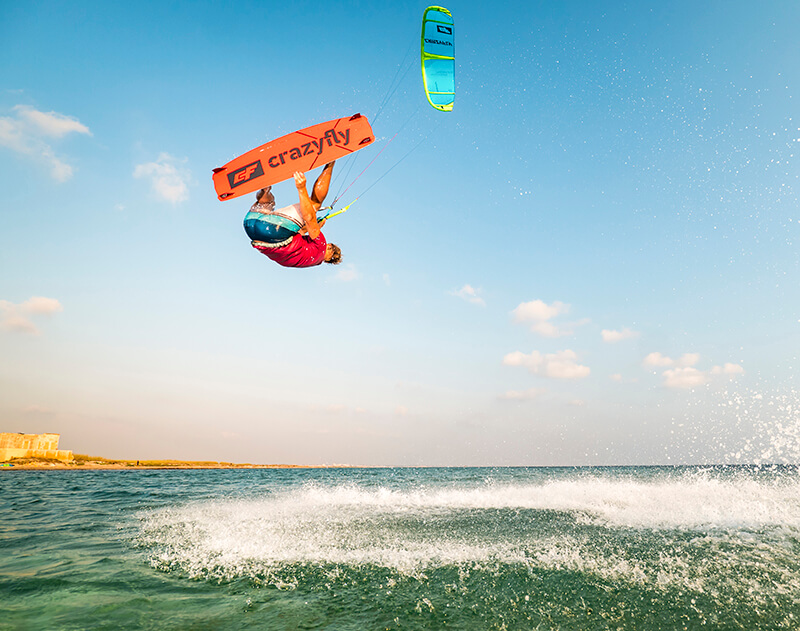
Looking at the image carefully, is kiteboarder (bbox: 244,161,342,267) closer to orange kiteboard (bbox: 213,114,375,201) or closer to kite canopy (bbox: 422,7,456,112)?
orange kiteboard (bbox: 213,114,375,201)

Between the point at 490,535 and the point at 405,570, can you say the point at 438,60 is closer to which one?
the point at 405,570

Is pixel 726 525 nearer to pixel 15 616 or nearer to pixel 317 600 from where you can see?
pixel 317 600

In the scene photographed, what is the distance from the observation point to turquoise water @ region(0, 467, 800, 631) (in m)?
3.71

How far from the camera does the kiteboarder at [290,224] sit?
512 centimetres

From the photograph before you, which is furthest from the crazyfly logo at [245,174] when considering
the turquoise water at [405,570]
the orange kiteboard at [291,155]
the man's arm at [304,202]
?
the turquoise water at [405,570]

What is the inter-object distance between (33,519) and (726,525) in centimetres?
1453

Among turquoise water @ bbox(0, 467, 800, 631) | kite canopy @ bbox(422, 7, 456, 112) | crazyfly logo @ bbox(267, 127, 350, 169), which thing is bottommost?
turquoise water @ bbox(0, 467, 800, 631)

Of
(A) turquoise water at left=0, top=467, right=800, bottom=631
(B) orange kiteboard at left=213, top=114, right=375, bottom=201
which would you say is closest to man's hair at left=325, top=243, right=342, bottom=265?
(B) orange kiteboard at left=213, top=114, right=375, bottom=201

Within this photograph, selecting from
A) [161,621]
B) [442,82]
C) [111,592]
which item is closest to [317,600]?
[161,621]

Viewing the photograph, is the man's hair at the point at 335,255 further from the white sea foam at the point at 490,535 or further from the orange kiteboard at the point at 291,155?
the white sea foam at the point at 490,535

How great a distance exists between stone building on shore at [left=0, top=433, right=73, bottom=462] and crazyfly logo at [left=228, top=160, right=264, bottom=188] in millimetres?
47511

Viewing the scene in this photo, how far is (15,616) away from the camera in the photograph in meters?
3.65

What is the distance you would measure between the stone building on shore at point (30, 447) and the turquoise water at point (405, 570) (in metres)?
39.3

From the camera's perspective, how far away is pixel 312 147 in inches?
214
